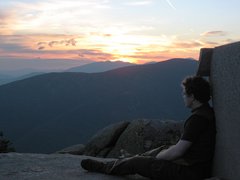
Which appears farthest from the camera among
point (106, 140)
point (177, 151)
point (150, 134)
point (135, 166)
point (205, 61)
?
point (106, 140)

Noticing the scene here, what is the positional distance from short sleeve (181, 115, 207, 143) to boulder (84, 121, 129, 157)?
38.4 ft

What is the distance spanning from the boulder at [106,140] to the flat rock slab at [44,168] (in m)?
7.99

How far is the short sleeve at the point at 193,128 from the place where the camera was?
621 cm

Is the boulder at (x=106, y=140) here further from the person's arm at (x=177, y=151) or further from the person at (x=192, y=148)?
the person's arm at (x=177, y=151)

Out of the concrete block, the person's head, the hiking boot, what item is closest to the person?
the person's head

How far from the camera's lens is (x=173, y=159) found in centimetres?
648

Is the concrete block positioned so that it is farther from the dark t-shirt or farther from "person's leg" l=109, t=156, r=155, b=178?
"person's leg" l=109, t=156, r=155, b=178

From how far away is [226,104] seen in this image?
6.28 m

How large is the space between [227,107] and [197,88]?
493 mm

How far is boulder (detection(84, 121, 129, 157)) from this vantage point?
18094 millimetres

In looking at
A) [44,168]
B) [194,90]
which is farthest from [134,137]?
[194,90]

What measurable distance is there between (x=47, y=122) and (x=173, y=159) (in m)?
169

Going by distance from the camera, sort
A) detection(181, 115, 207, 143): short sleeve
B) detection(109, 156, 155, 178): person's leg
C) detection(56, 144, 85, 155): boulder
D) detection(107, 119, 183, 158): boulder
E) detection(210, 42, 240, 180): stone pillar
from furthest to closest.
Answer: detection(56, 144, 85, 155): boulder < detection(107, 119, 183, 158): boulder < detection(109, 156, 155, 178): person's leg < detection(181, 115, 207, 143): short sleeve < detection(210, 42, 240, 180): stone pillar

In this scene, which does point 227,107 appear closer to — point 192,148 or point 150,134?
point 192,148
